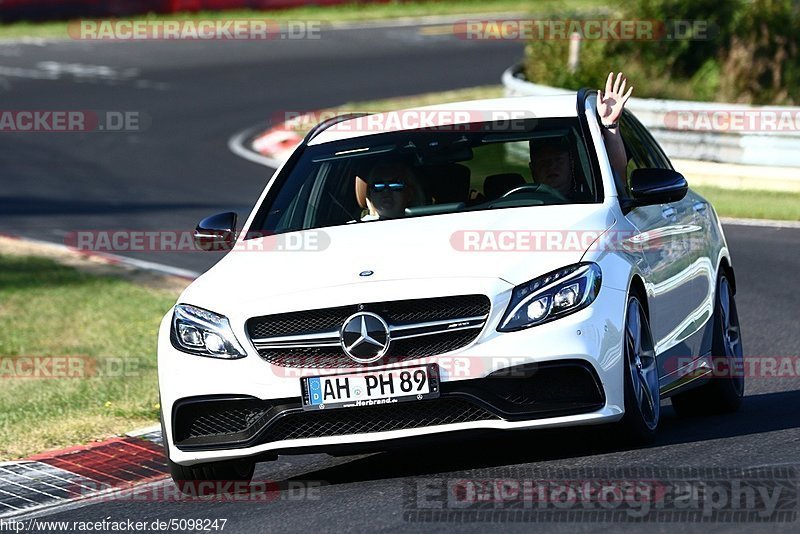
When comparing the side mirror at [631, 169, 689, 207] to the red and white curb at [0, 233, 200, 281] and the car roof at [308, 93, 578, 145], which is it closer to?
the car roof at [308, 93, 578, 145]

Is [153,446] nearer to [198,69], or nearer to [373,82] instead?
[373,82]

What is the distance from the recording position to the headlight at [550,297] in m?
6.76

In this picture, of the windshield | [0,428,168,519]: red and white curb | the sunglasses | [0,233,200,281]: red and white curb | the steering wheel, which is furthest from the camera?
[0,233,200,281]: red and white curb

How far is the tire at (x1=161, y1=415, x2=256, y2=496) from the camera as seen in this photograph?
7359mm

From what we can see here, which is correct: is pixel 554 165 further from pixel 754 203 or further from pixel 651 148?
pixel 754 203

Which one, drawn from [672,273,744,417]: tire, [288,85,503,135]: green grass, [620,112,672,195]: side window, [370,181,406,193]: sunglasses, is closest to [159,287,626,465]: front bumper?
[370,181,406,193]: sunglasses

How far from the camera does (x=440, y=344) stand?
6.79 meters

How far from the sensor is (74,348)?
40.6 ft

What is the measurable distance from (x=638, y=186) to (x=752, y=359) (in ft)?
10.0

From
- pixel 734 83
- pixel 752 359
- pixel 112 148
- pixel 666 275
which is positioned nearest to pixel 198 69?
pixel 112 148

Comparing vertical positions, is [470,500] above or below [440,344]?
below

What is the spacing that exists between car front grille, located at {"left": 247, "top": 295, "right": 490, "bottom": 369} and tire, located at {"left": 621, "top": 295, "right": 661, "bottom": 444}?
73cm

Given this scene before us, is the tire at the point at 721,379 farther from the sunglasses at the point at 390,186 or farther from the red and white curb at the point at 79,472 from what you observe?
the red and white curb at the point at 79,472

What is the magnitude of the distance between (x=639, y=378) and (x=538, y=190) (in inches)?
44.6
